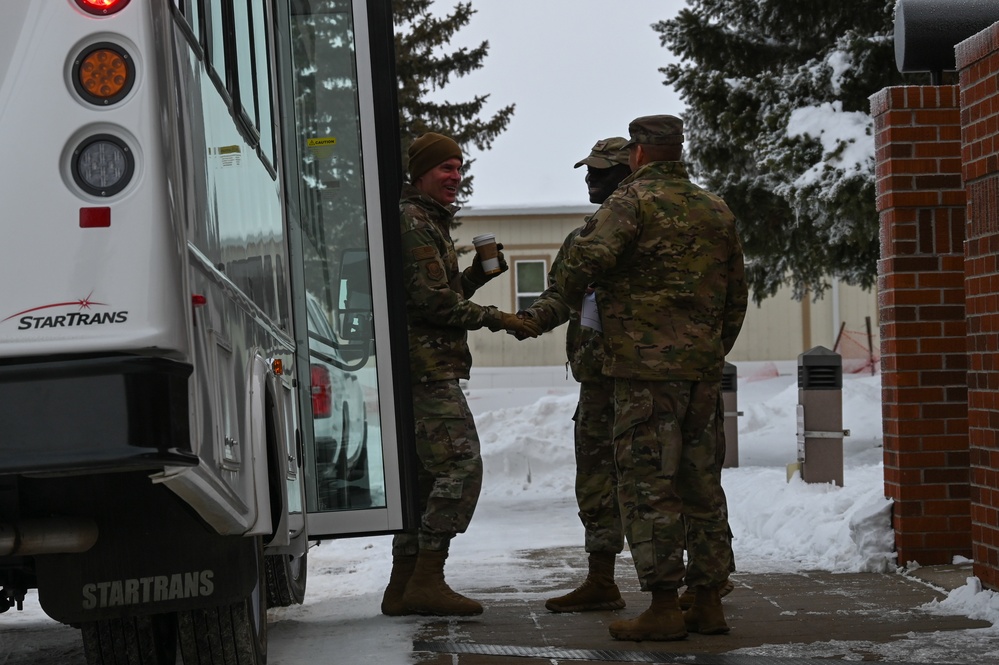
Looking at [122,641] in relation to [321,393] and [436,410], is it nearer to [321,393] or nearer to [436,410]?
[321,393]

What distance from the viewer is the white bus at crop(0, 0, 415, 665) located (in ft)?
9.65

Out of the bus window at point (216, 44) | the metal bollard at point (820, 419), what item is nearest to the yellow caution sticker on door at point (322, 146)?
the bus window at point (216, 44)

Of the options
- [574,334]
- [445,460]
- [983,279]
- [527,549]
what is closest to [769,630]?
[445,460]

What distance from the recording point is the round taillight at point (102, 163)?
119 inches

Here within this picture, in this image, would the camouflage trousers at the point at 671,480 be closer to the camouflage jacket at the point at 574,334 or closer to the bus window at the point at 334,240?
the camouflage jacket at the point at 574,334

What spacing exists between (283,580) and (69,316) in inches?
143

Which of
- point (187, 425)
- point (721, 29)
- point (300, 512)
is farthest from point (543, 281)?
point (187, 425)

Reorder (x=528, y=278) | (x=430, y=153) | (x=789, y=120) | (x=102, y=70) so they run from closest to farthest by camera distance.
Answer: (x=102, y=70) < (x=430, y=153) < (x=789, y=120) < (x=528, y=278)

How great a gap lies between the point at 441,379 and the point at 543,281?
79.4 feet

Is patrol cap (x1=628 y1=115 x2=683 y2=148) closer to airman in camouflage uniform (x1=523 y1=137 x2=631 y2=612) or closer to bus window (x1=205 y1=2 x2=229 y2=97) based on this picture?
airman in camouflage uniform (x1=523 y1=137 x2=631 y2=612)

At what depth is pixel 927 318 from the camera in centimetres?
707

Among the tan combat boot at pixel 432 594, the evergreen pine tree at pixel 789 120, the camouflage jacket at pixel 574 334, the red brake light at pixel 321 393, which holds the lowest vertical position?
the tan combat boot at pixel 432 594

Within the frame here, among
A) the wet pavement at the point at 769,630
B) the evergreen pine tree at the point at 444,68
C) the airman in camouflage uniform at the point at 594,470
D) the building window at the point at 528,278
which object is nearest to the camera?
the wet pavement at the point at 769,630

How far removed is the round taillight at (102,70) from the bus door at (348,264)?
2893mm
